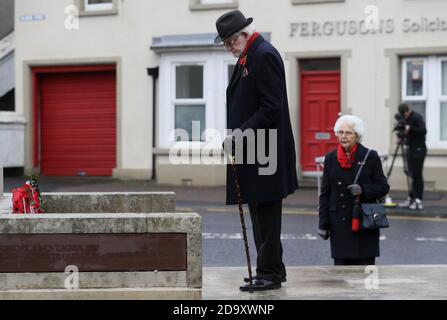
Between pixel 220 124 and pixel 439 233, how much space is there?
819 cm

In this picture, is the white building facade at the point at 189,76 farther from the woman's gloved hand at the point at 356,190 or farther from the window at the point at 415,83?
the woman's gloved hand at the point at 356,190

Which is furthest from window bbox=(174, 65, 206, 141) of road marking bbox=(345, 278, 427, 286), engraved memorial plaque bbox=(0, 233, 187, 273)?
engraved memorial plaque bbox=(0, 233, 187, 273)

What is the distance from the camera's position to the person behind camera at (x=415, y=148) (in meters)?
16.3

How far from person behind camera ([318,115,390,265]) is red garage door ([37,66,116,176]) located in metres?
15.4

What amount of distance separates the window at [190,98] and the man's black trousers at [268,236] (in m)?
14.5

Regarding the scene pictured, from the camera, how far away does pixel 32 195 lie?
7.38 meters

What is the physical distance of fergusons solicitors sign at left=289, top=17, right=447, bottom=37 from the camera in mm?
19125

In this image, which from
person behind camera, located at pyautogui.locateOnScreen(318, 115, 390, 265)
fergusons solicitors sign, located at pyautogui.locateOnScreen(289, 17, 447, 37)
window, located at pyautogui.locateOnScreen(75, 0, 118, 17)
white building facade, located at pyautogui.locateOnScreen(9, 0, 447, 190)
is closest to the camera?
person behind camera, located at pyautogui.locateOnScreen(318, 115, 390, 265)

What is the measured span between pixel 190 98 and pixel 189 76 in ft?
1.70

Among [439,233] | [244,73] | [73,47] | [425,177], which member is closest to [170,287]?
[244,73]

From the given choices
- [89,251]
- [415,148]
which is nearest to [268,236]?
[89,251]

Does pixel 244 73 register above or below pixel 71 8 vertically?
below

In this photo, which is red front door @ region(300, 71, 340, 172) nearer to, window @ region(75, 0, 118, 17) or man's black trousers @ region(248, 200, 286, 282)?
window @ region(75, 0, 118, 17)
